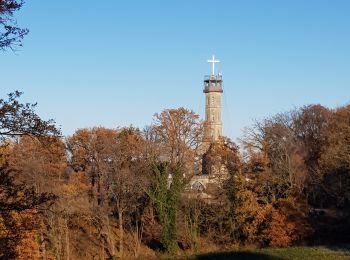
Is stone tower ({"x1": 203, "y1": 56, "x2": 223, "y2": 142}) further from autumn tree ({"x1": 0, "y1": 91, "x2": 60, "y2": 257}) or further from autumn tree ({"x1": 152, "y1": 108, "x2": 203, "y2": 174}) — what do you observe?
autumn tree ({"x1": 0, "y1": 91, "x2": 60, "y2": 257})

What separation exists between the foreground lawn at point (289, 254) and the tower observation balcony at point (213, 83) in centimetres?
2714

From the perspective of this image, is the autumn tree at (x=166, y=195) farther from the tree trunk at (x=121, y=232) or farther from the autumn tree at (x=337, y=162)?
the autumn tree at (x=337, y=162)

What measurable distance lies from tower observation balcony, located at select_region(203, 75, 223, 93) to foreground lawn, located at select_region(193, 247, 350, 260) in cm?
2714

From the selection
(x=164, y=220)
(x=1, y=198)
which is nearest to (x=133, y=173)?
(x=164, y=220)

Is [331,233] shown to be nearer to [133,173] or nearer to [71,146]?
[133,173]

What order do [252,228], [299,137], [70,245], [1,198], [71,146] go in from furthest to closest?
[299,137]
[71,146]
[252,228]
[70,245]
[1,198]

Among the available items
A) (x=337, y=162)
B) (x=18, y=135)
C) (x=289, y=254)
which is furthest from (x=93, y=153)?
(x=18, y=135)

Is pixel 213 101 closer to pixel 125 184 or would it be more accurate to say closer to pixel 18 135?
pixel 125 184

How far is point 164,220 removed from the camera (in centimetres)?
3616

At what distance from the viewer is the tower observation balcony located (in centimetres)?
5909

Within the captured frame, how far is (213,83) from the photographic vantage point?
5947 centimetres

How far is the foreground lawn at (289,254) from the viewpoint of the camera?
30.0 m

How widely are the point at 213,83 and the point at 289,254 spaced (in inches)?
1213

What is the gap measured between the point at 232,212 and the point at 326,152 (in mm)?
7730
